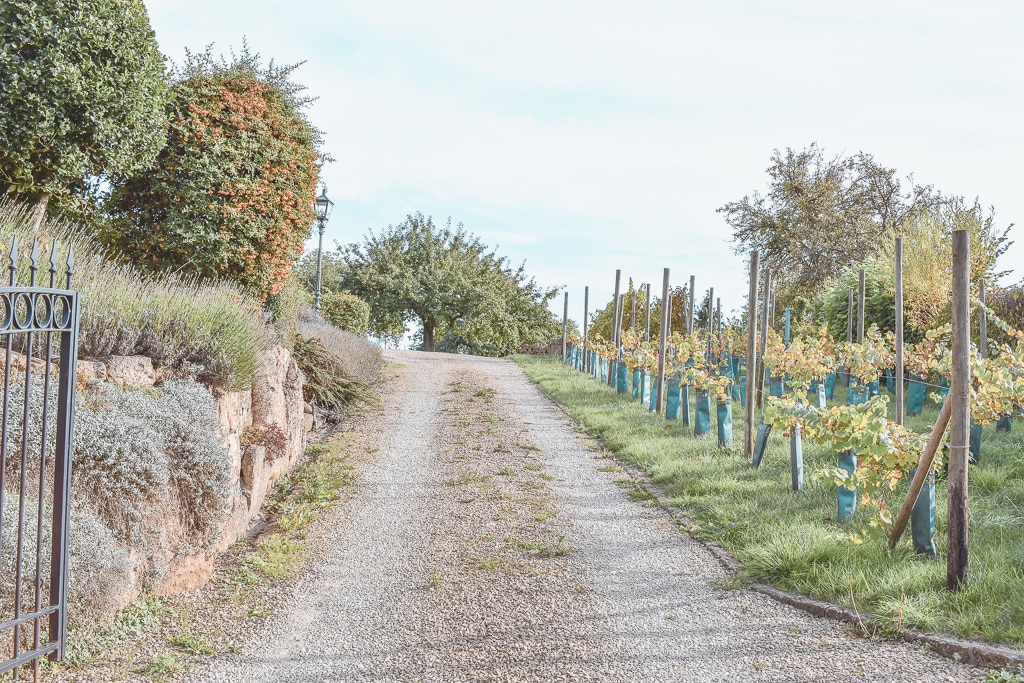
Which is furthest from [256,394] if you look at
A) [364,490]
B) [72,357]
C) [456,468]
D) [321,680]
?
[321,680]

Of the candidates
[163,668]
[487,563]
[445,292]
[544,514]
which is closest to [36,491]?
[163,668]

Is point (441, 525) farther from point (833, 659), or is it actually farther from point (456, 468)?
point (833, 659)

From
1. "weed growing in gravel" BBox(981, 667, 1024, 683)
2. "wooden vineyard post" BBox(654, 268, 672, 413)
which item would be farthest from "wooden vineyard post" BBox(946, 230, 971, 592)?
"wooden vineyard post" BBox(654, 268, 672, 413)

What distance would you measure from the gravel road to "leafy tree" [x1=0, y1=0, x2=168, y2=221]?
14.8ft

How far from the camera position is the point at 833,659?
3.98 m

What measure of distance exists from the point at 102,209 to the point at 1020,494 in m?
10.4

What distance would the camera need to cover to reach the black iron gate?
11.5ft

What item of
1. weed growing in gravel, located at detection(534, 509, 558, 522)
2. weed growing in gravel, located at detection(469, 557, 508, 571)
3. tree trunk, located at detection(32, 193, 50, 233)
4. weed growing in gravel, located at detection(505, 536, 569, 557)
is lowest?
weed growing in gravel, located at detection(469, 557, 508, 571)

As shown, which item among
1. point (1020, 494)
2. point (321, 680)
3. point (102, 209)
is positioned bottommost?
point (321, 680)

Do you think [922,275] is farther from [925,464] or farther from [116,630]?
[116,630]

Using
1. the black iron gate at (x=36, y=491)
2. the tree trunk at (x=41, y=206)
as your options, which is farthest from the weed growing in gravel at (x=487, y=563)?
the tree trunk at (x=41, y=206)

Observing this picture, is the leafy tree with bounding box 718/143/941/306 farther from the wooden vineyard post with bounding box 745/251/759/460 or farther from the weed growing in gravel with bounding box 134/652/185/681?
the weed growing in gravel with bounding box 134/652/185/681

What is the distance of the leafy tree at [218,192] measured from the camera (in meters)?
9.27

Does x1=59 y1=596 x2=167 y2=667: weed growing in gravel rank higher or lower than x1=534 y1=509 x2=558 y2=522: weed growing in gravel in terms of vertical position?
lower
